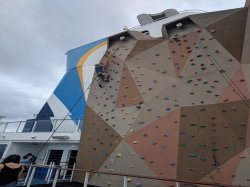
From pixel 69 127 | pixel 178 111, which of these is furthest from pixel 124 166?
pixel 69 127

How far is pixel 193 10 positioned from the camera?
1344 centimetres

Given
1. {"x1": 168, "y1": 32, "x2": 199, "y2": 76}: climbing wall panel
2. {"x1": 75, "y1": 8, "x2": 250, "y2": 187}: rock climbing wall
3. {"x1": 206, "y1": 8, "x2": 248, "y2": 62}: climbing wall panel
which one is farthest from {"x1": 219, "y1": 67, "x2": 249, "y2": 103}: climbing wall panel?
{"x1": 168, "y1": 32, "x2": 199, "y2": 76}: climbing wall panel

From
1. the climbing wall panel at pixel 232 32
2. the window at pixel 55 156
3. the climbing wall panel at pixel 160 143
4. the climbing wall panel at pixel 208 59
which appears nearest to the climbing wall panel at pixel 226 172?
the climbing wall panel at pixel 160 143

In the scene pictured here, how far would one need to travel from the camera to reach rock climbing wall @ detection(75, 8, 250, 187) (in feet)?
15.1

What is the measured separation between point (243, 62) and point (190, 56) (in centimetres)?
135

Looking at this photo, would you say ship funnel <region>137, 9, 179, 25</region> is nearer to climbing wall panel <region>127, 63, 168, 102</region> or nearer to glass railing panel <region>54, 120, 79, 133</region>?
glass railing panel <region>54, 120, 79, 133</region>

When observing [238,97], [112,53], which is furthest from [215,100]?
[112,53]

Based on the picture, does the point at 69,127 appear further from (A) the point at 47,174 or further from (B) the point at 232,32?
(B) the point at 232,32

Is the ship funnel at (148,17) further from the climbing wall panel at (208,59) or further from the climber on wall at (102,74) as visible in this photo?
the climbing wall panel at (208,59)

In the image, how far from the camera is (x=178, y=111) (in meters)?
5.34

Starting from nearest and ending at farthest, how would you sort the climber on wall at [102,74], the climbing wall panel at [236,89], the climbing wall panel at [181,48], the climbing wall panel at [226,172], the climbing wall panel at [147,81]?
the climbing wall panel at [226,172] < the climbing wall panel at [236,89] < the climbing wall panel at [181,48] < the climbing wall panel at [147,81] < the climber on wall at [102,74]

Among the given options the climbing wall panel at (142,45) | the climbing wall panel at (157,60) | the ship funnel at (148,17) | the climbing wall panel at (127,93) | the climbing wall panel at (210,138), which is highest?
the ship funnel at (148,17)

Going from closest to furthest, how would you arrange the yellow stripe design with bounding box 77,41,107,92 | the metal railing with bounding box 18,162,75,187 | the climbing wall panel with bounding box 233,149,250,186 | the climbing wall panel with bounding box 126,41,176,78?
the climbing wall panel with bounding box 233,149,250,186 → the metal railing with bounding box 18,162,75,187 → the climbing wall panel with bounding box 126,41,176,78 → the yellow stripe design with bounding box 77,41,107,92

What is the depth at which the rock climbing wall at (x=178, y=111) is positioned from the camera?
15.1 ft
